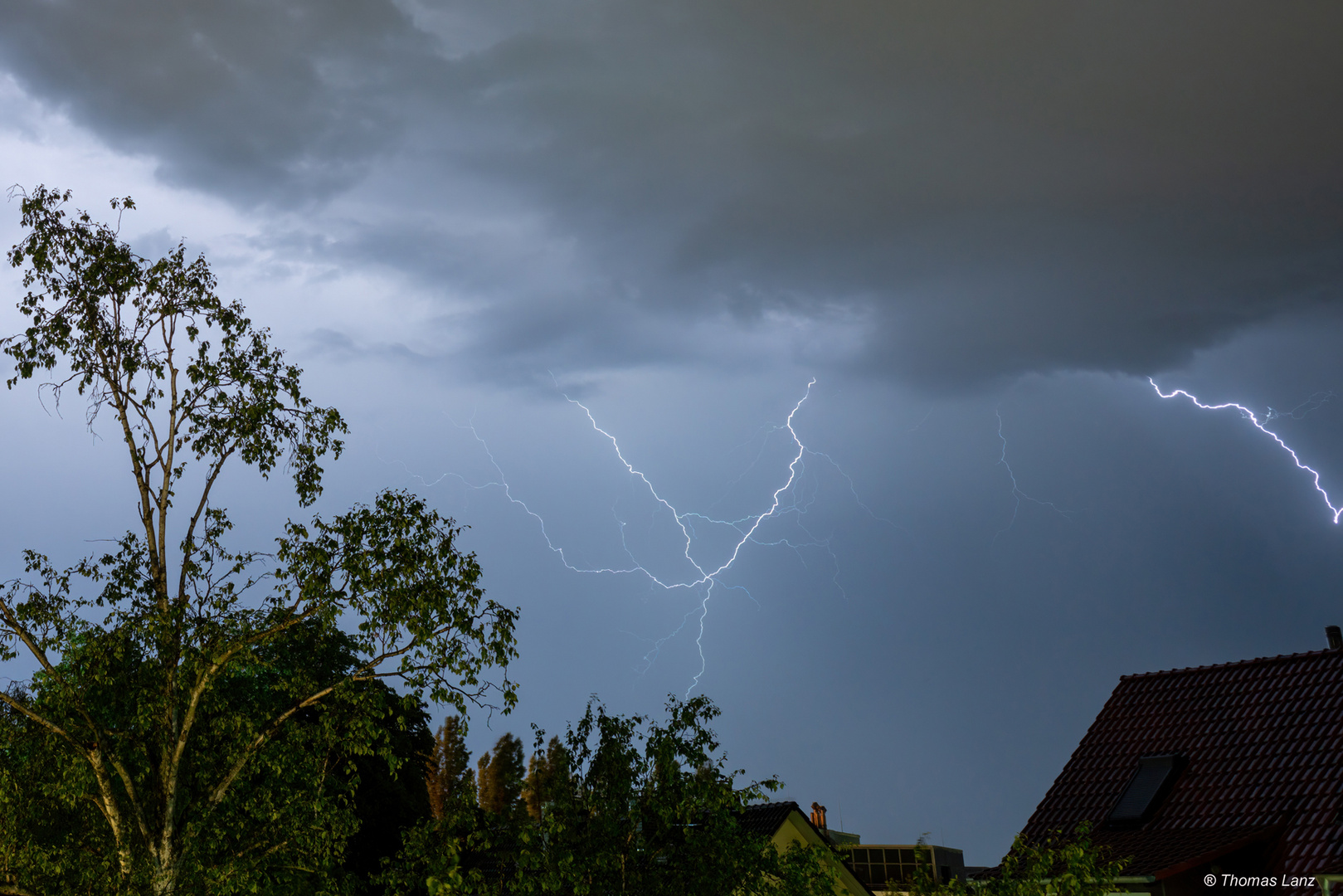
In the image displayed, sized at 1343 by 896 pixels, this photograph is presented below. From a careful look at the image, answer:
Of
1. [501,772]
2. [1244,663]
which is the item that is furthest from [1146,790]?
[501,772]

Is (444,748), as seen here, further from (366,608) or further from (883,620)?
(883,620)

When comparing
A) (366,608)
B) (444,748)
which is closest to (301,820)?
(366,608)

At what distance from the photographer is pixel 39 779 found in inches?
588

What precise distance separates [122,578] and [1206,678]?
19.8 meters

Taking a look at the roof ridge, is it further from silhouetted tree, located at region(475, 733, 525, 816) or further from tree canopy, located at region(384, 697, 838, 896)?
silhouetted tree, located at region(475, 733, 525, 816)

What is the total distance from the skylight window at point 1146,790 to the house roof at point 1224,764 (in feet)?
0.51

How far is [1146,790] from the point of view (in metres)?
18.8

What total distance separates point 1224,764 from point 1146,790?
1.41m

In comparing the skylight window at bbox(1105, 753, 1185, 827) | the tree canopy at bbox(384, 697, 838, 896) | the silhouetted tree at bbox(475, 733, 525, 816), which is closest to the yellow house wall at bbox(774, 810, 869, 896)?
the skylight window at bbox(1105, 753, 1185, 827)

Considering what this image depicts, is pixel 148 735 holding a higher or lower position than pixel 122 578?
lower

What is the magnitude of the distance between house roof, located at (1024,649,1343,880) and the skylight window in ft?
0.51

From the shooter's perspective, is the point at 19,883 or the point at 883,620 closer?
the point at 19,883

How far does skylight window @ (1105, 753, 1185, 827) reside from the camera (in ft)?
60.0

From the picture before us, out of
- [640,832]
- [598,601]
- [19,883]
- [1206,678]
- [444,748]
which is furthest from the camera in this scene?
[598,601]
